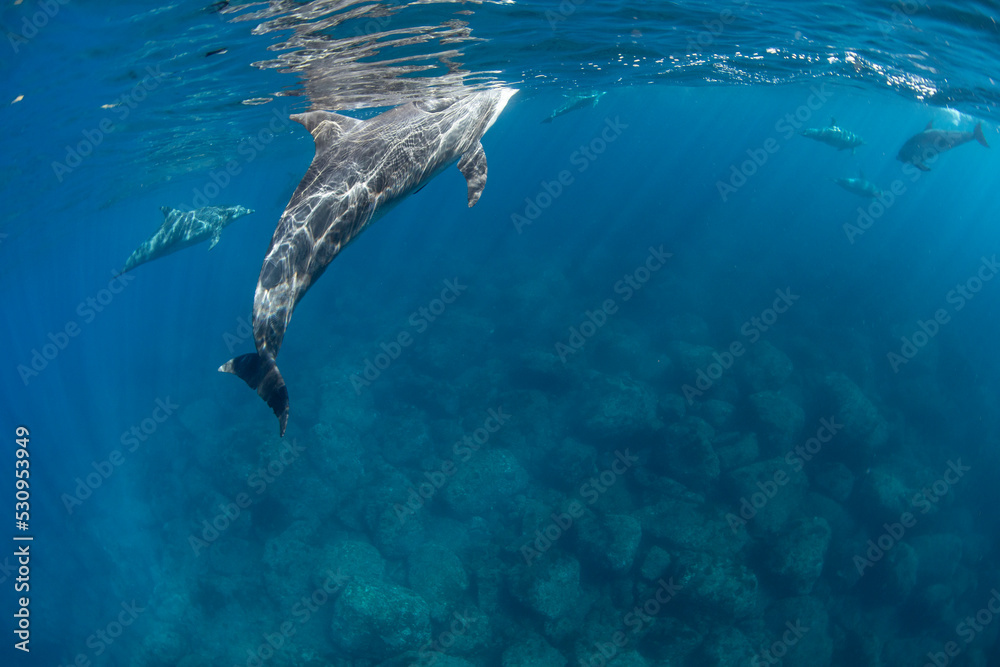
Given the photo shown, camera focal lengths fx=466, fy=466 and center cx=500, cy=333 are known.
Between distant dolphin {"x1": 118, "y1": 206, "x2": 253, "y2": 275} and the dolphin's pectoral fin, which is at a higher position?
the dolphin's pectoral fin

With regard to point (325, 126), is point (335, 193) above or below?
below

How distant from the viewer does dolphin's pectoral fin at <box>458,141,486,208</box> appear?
5859mm

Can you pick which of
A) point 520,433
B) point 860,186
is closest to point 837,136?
point 860,186

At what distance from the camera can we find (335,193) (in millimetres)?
4016

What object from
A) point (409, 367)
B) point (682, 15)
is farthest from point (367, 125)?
point (409, 367)

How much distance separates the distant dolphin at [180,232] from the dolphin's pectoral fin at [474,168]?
10.3m

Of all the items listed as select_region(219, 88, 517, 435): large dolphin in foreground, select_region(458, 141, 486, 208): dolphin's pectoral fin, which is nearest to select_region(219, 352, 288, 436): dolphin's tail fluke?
select_region(219, 88, 517, 435): large dolphin in foreground

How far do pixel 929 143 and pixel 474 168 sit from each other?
1758 centimetres

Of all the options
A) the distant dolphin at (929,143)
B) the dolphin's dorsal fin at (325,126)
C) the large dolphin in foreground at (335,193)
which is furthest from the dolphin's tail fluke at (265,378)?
the distant dolphin at (929,143)

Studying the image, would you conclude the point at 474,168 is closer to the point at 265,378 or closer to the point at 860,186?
the point at 265,378

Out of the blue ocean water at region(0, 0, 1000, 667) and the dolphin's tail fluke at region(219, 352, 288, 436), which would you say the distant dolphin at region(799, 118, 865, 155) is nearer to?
the blue ocean water at region(0, 0, 1000, 667)

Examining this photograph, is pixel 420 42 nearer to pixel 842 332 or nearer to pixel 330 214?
pixel 330 214

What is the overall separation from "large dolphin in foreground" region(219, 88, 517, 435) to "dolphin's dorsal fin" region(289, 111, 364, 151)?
0.01 meters

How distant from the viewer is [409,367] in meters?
20.0
